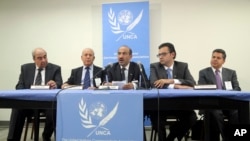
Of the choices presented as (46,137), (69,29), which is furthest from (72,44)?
(46,137)

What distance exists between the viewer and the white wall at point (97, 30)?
4.93 metres

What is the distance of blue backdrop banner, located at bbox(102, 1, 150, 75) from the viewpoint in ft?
15.7

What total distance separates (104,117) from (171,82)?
3.54 ft

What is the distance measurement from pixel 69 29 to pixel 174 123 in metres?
2.99

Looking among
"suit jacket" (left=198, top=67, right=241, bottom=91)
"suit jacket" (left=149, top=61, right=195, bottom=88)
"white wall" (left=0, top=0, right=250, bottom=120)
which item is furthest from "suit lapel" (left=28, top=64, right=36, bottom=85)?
"suit jacket" (left=198, top=67, right=241, bottom=91)

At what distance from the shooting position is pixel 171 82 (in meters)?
3.04

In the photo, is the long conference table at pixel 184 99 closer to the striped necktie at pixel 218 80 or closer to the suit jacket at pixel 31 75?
the suit jacket at pixel 31 75

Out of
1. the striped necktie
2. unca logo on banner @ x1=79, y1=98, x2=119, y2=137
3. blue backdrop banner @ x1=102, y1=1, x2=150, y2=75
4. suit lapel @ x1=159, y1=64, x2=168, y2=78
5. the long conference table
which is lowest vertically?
unca logo on banner @ x1=79, y1=98, x2=119, y2=137

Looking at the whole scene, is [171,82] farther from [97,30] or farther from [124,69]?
[97,30]

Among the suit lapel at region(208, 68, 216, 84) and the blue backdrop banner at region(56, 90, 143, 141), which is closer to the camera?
the blue backdrop banner at region(56, 90, 143, 141)

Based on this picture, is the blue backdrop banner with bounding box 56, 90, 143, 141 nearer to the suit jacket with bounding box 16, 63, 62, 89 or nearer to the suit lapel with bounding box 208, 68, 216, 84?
the suit jacket with bounding box 16, 63, 62, 89

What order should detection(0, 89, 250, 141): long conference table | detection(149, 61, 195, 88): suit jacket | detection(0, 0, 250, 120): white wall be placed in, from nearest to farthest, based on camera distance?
detection(0, 89, 250, 141): long conference table → detection(149, 61, 195, 88): suit jacket → detection(0, 0, 250, 120): white wall

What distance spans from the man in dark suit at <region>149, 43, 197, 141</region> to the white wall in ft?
5.18

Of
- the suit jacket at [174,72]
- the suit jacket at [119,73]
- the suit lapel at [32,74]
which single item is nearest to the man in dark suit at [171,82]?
the suit jacket at [174,72]
